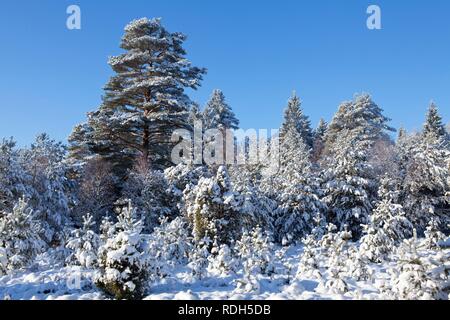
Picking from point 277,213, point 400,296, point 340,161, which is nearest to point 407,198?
point 340,161

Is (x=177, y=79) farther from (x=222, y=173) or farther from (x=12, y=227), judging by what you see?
(x=12, y=227)

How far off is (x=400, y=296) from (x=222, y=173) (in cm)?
818

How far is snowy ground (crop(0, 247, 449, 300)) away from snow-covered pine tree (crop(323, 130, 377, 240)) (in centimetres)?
587

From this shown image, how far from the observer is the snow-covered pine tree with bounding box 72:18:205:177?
20.5 metres

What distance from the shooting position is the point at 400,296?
6.71 metres

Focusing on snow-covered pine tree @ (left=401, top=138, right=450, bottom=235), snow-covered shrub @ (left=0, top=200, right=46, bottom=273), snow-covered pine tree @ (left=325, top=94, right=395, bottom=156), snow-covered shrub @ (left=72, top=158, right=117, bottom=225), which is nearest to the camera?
snow-covered shrub @ (left=0, top=200, right=46, bottom=273)

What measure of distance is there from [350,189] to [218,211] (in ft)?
22.9

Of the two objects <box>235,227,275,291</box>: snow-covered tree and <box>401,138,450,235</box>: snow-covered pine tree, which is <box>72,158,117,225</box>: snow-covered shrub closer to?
<box>235,227,275,291</box>: snow-covered tree

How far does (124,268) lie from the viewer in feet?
26.2

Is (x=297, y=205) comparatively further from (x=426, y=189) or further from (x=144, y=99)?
(x=144, y=99)

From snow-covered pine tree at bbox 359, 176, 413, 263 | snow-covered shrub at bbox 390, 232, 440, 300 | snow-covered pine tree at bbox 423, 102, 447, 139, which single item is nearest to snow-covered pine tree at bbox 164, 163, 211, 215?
snow-covered pine tree at bbox 359, 176, 413, 263

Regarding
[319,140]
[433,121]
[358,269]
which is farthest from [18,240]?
[433,121]

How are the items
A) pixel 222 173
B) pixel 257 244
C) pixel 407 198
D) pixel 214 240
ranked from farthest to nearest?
pixel 407 198 < pixel 222 173 < pixel 214 240 < pixel 257 244

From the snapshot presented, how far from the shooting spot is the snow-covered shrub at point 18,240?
10180 millimetres
